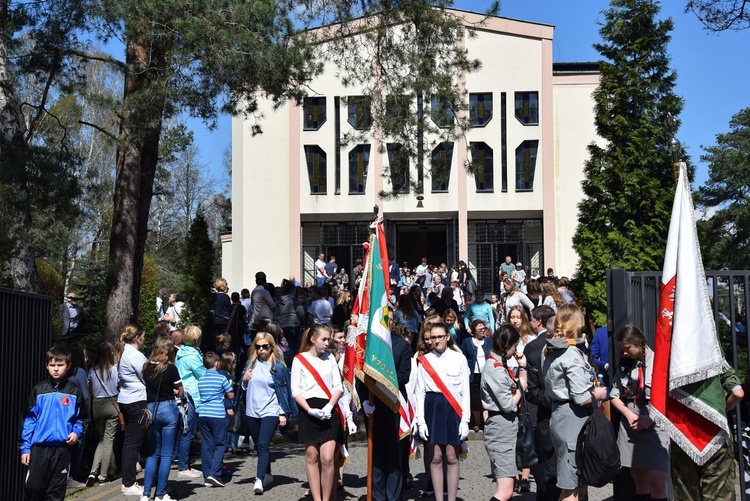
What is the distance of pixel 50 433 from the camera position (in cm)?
844

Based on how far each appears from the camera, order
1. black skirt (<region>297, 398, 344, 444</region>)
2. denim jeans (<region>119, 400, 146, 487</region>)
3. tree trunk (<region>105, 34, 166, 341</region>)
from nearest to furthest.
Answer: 1. black skirt (<region>297, 398, 344, 444</region>)
2. denim jeans (<region>119, 400, 146, 487</region>)
3. tree trunk (<region>105, 34, 166, 341</region>)

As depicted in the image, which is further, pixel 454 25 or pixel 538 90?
pixel 538 90

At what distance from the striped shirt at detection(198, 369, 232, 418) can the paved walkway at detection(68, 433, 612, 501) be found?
0.93 metres

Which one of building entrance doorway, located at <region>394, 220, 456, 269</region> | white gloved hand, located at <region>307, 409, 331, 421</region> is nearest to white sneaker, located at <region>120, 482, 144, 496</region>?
white gloved hand, located at <region>307, 409, 331, 421</region>

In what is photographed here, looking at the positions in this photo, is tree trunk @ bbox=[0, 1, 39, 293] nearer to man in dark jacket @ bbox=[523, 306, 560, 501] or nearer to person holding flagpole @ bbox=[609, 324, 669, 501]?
man in dark jacket @ bbox=[523, 306, 560, 501]

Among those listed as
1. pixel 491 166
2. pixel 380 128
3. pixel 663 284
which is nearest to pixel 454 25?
pixel 380 128

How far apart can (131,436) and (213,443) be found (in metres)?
1.18

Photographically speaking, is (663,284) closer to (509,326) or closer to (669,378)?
(669,378)

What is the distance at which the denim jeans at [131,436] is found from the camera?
10.9m

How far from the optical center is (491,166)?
133 feet

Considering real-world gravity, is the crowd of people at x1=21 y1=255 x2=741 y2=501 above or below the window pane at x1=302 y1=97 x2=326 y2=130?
below

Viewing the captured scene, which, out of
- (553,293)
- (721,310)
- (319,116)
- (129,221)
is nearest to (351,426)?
(721,310)

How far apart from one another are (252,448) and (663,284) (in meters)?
8.99

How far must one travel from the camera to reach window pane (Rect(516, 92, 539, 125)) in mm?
40094
